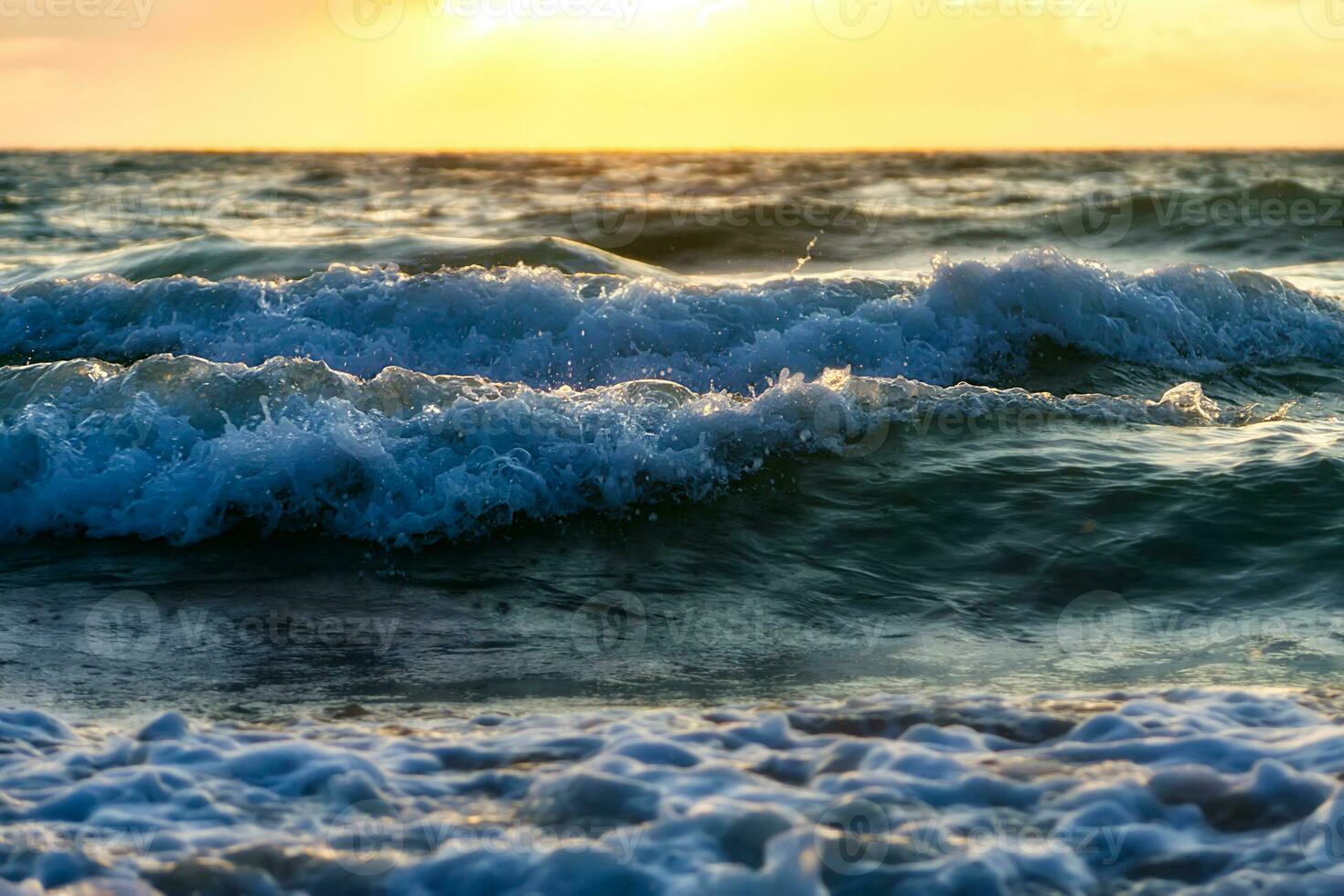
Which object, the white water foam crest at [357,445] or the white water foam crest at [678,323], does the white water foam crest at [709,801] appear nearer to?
the white water foam crest at [357,445]

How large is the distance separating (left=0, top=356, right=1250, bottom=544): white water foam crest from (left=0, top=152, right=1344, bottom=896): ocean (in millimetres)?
25

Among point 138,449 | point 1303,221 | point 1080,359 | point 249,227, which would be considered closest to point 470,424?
point 138,449

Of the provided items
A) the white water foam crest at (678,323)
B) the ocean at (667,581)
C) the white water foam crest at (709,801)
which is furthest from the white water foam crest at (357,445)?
the white water foam crest at (678,323)

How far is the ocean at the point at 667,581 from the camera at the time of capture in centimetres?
305

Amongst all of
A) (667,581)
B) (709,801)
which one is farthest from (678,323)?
(709,801)

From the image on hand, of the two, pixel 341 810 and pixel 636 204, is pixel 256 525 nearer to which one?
pixel 341 810

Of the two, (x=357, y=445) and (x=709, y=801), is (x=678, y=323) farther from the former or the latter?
(x=709, y=801)

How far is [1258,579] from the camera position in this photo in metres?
5.27

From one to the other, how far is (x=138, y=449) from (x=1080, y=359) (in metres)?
7.28

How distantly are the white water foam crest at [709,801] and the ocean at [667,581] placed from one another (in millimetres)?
13

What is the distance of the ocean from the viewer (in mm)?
3049

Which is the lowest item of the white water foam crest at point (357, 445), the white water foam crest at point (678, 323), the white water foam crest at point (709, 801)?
the white water foam crest at point (709, 801)

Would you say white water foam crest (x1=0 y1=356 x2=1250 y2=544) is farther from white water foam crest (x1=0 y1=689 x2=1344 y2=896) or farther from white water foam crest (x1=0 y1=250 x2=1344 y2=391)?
white water foam crest (x1=0 y1=250 x2=1344 y2=391)

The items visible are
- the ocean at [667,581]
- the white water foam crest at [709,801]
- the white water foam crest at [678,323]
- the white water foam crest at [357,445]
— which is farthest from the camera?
the white water foam crest at [678,323]
